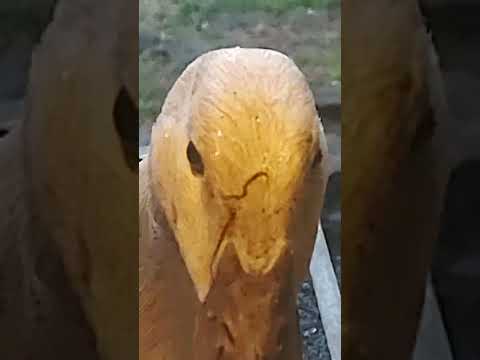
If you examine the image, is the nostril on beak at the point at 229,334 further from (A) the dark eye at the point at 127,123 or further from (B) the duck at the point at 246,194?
(A) the dark eye at the point at 127,123

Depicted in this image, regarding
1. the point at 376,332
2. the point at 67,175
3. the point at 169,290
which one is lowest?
the point at 169,290

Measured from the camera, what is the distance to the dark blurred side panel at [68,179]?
1.81ft

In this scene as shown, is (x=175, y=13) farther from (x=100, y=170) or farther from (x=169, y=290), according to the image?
(x=169, y=290)

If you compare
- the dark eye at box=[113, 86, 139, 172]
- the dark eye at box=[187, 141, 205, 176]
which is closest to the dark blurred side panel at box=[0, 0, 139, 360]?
the dark eye at box=[113, 86, 139, 172]

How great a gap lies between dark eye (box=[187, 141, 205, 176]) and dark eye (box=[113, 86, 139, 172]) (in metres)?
0.10

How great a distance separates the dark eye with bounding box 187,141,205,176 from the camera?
0.67 m

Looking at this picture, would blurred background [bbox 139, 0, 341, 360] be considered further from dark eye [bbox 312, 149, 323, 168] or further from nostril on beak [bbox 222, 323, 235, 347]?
nostril on beak [bbox 222, 323, 235, 347]

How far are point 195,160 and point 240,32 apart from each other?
0.30 feet

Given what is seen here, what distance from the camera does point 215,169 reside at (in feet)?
2.08

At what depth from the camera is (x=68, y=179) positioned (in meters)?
0.56

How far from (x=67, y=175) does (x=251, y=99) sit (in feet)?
0.41

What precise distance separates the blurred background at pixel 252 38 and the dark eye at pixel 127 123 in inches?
4.6

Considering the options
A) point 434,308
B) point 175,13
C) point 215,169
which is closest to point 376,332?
point 434,308

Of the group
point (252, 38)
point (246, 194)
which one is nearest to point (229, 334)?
point (246, 194)
